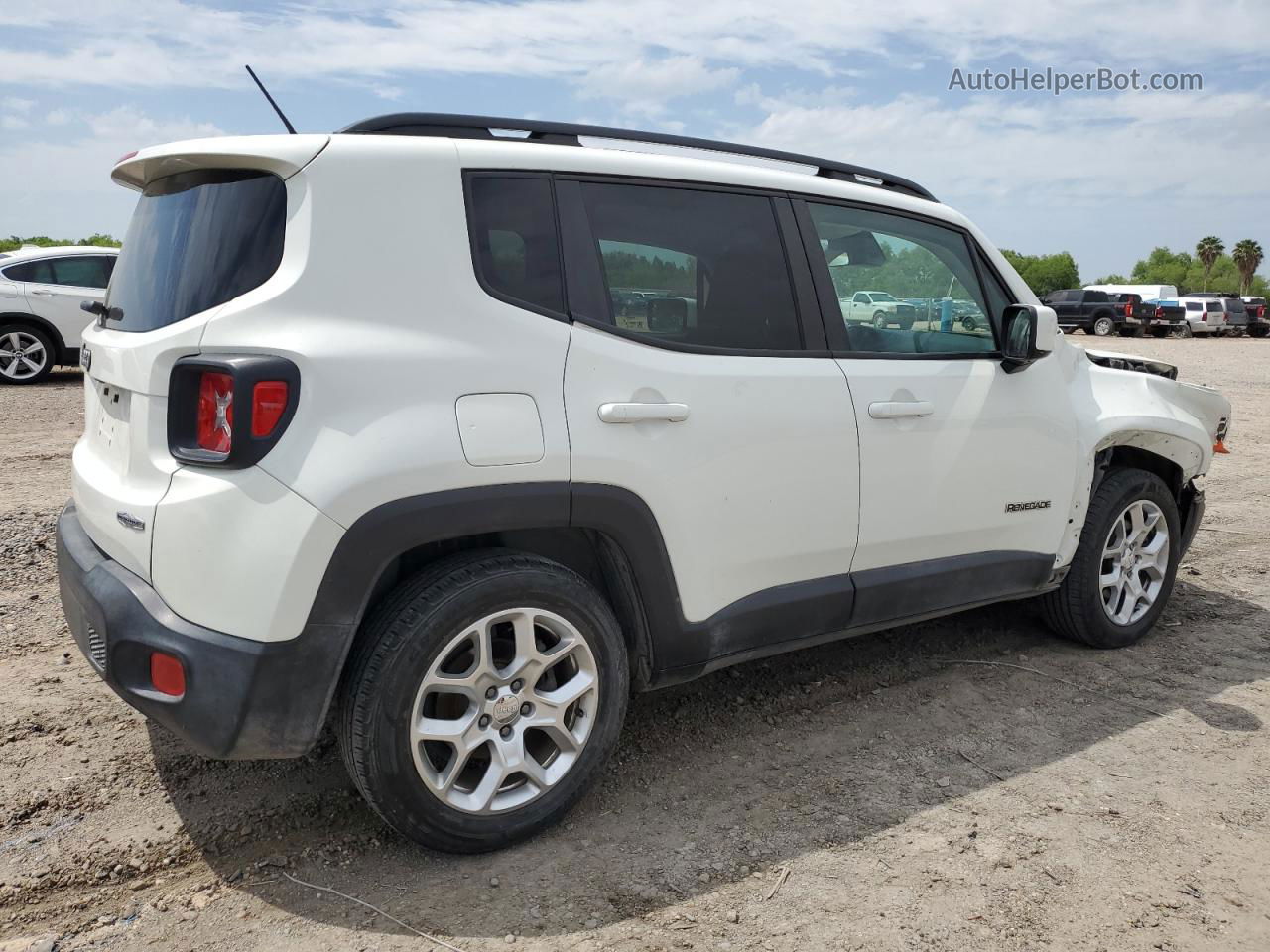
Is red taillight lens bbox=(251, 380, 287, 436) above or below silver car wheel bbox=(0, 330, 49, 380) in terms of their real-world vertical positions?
above

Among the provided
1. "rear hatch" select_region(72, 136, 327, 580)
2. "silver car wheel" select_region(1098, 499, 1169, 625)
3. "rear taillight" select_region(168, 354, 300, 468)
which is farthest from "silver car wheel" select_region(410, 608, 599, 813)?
"silver car wheel" select_region(1098, 499, 1169, 625)

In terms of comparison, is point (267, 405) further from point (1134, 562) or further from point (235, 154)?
point (1134, 562)

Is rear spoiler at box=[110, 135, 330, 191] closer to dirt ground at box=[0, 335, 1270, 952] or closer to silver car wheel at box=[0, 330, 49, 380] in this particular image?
dirt ground at box=[0, 335, 1270, 952]

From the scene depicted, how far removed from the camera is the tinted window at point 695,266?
3020 mm

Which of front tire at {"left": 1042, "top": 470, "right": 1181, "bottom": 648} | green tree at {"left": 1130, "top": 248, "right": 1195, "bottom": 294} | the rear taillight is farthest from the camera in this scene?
green tree at {"left": 1130, "top": 248, "right": 1195, "bottom": 294}

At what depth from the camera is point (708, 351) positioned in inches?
123

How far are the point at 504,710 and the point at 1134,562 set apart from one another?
312 cm

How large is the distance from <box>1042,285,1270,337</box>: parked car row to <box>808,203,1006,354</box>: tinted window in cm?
3208

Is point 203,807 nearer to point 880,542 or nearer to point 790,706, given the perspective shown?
point 790,706

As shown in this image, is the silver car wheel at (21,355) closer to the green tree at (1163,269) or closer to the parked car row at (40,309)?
the parked car row at (40,309)

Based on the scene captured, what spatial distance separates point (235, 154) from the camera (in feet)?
8.52

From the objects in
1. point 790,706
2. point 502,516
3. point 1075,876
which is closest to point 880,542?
point 790,706

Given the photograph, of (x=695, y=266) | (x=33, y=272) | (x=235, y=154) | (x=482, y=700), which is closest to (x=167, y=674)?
(x=482, y=700)

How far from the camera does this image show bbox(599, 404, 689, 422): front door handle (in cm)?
285
